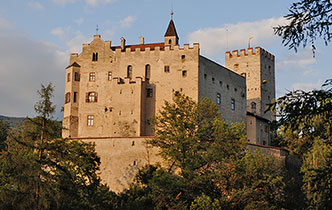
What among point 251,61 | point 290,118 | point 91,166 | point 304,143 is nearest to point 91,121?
point 91,166

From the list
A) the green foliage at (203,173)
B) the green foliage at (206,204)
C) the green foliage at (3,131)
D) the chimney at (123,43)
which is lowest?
the green foliage at (206,204)

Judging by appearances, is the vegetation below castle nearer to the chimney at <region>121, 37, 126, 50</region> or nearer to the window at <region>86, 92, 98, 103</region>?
the window at <region>86, 92, 98, 103</region>

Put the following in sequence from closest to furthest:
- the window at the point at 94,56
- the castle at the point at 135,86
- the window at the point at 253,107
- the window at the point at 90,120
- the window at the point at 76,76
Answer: the castle at the point at 135,86 < the window at the point at 90,120 < the window at the point at 76,76 < the window at the point at 94,56 < the window at the point at 253,107

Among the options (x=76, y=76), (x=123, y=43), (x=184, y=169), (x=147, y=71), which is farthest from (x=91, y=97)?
(x=184, y=169)

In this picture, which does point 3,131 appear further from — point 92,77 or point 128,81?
point 128,81

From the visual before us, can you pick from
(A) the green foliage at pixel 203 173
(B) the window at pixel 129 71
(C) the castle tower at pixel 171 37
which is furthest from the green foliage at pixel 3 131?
(A) the green foliage at pixel 203 173

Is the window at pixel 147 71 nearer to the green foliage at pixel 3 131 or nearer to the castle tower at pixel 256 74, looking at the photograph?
the green foliage at pixel 3 131

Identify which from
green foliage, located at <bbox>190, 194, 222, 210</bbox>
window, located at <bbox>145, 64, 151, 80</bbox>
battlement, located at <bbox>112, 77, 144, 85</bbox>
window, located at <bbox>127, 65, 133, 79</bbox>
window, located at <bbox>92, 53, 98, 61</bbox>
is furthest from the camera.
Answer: window, located at <bbox>92, 53, 98, 61</bbox>

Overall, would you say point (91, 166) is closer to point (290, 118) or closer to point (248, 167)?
point (248, 167)

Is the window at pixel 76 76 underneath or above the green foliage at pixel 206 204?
above

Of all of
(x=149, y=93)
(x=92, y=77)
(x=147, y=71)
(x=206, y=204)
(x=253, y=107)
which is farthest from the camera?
(x=253, y=107)

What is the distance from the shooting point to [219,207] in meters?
30.1

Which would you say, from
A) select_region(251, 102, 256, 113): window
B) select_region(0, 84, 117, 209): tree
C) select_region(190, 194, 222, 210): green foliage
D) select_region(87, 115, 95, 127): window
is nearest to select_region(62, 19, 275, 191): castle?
select_region(87, 115, 95, 127): window

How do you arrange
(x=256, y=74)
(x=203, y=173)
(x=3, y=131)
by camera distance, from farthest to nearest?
(x=256, y=74)
(x=3, y=131)
(x=203, y=173)
